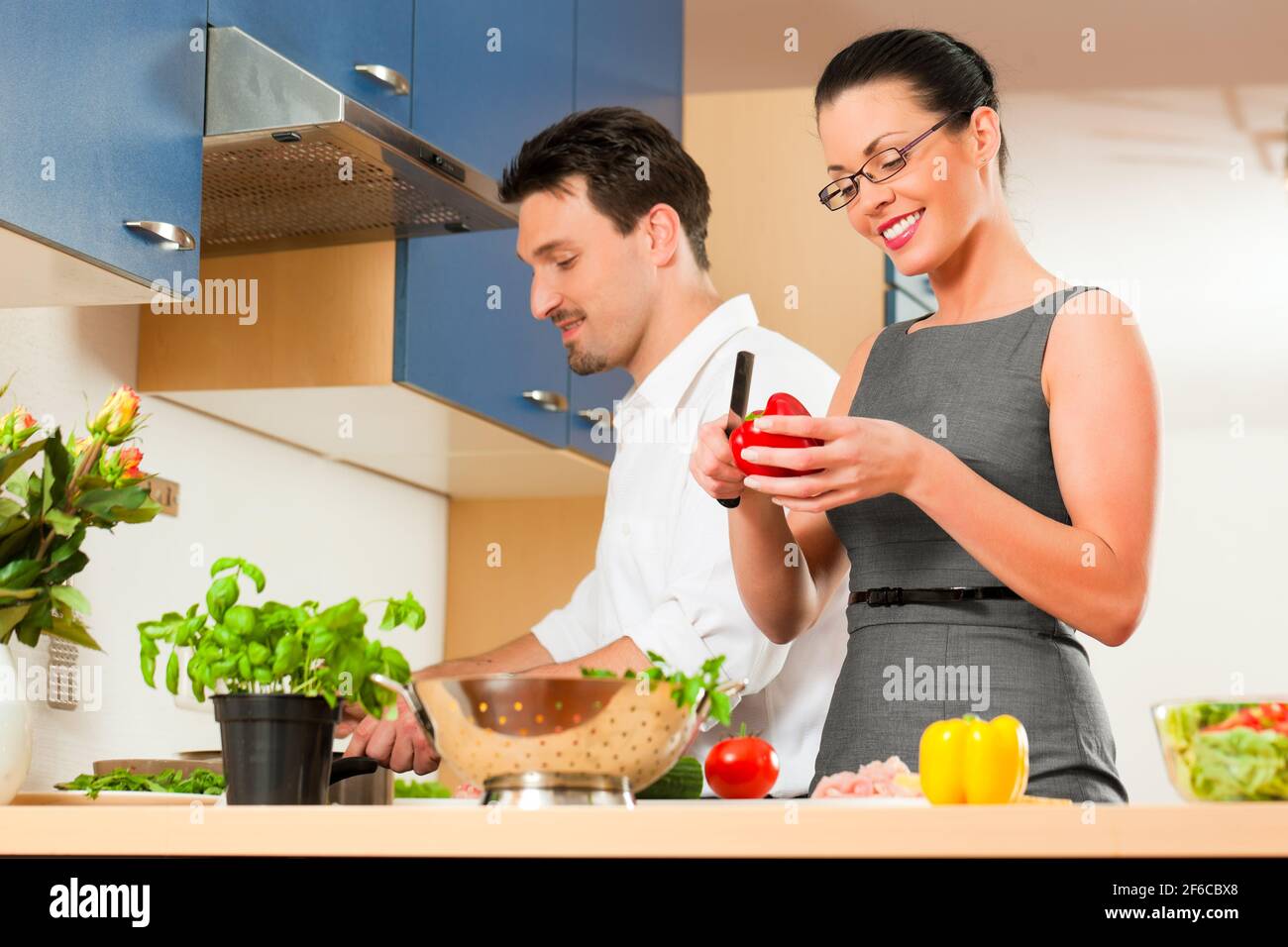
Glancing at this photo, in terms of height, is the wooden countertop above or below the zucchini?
above

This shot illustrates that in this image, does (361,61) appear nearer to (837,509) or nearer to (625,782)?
(837,509)

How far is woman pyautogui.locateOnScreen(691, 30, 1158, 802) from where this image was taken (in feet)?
3.90

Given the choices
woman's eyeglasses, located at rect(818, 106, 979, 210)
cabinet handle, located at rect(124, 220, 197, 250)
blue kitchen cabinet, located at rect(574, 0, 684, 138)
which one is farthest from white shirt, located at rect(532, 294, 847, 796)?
blue kitchen cabinet, located at rect(574, 0, 684, 138)

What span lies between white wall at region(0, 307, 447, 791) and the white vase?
82 cm

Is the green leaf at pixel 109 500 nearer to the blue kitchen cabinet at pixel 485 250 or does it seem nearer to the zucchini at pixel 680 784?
the zucchini at pixel 680 784

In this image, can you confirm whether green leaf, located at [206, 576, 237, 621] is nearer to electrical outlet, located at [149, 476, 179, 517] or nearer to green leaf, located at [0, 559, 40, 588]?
green leaf, located at [0, 559, 40, 588]

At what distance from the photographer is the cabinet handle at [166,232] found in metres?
1.64

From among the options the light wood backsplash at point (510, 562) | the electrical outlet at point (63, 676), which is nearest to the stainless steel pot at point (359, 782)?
the electrical outlet at point (63, 676)

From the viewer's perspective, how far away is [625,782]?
87 cm

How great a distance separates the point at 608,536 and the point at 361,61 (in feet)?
2.42

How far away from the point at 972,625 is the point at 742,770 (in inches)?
9.8

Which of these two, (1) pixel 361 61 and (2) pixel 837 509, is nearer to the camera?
(2) pixel 837 509

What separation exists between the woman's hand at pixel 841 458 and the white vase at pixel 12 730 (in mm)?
541
